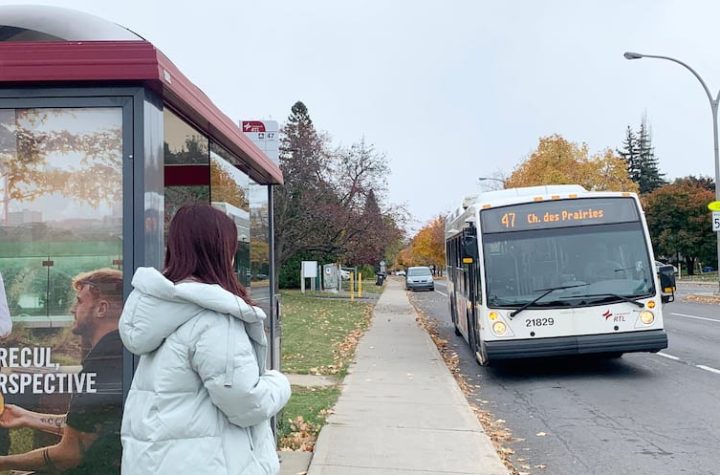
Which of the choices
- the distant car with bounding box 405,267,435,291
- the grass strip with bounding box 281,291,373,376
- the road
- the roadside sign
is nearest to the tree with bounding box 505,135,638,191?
the distant car with bounding box 405,267,435,291

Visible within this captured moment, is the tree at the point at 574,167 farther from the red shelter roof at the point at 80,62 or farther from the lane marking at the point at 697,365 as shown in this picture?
the red shelter roof at the point at 80,62

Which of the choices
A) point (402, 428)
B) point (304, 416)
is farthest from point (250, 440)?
point (304, 416)

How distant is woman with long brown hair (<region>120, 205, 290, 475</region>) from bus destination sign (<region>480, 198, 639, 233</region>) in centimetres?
834

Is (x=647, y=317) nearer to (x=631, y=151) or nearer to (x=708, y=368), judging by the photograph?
(x=708, y=368)

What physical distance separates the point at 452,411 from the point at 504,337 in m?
2.08

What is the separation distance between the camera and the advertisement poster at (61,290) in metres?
3.11

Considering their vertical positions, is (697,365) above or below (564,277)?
below

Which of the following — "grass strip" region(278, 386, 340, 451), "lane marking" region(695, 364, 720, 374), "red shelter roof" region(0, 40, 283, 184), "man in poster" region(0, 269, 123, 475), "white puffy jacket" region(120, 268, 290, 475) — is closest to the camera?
"white puffy jacket" region(120, 268, 290, 475)

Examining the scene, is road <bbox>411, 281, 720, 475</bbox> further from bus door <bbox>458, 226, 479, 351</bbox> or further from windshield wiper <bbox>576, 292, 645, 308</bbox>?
windshield wiper <bbox>576, 292, 645, 308</bbox>

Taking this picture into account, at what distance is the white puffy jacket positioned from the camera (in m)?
2.15

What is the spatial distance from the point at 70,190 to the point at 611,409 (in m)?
6.93

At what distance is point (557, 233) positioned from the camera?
33.0 ft

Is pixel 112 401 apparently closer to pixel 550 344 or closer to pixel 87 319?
pixel 87 319

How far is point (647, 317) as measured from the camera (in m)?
9.52
